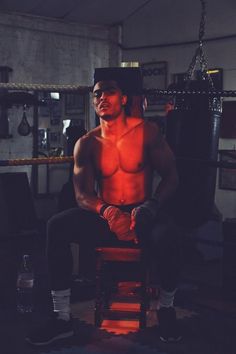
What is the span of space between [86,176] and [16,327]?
0.92 metres

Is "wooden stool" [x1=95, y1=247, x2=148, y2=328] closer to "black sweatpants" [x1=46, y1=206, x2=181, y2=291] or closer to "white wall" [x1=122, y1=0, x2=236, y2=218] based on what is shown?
"black sweatpants" [x1=46, y1=206, x2=181, y2=291]

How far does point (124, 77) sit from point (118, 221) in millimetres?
946

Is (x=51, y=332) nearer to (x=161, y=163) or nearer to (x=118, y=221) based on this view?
(x=118, y=221)

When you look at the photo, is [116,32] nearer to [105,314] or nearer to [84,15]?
[84,15]

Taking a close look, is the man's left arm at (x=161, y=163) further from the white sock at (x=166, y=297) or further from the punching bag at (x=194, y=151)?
the punching bag at (x=194, y=151)

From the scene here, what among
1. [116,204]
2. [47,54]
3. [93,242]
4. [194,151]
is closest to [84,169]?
[116,204]

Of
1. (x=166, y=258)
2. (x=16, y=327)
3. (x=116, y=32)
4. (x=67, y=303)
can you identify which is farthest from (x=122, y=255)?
(x=116, y=32)

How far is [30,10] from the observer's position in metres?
7.37

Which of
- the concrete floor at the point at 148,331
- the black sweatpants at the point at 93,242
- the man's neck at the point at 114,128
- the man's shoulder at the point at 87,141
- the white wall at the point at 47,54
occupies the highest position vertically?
the white wall at the point at 47,54

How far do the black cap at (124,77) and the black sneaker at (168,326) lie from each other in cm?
130

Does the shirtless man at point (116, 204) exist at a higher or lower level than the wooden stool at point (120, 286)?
higher

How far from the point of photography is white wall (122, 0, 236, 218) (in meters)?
6.93

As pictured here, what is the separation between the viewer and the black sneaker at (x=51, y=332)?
2.95 metres

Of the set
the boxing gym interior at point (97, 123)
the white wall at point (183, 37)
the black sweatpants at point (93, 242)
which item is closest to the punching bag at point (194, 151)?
the boxing gym interior at point (97, 123)
